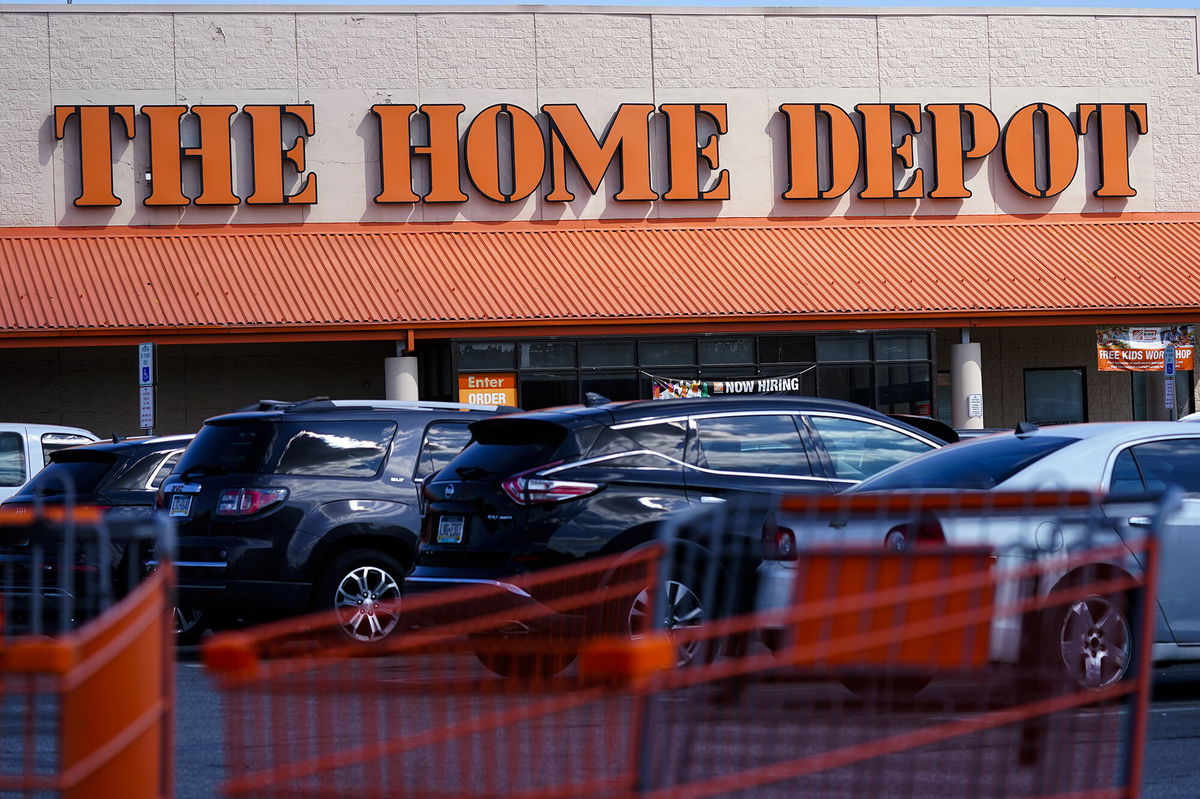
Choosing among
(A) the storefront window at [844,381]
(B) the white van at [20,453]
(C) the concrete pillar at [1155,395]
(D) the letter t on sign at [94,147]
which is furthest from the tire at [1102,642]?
(C) the concrete pillar at [1155,395]

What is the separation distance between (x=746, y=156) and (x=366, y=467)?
18.0 meters

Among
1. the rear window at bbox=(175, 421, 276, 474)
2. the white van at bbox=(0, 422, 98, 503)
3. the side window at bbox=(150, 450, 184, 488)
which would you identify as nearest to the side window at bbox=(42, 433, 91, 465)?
the white van at bbox=(0, 422, 98, 503)

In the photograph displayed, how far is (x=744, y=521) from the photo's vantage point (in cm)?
905

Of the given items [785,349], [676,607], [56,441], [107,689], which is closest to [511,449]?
[676,607]

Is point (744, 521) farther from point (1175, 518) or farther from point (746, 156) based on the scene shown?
point (746, 156)

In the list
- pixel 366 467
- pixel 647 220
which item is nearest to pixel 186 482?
pixel 366 467

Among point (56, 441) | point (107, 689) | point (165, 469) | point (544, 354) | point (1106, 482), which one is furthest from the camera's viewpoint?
point (544, 354)

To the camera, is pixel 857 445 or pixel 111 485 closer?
pixel 857 445

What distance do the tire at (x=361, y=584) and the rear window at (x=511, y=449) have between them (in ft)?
6.15

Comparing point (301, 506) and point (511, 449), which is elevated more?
point (511, 449)

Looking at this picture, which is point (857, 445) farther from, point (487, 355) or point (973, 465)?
point (487, 355)

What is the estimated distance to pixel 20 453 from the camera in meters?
15.0

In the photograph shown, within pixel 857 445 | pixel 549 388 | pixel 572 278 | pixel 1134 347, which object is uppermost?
pixel 572 278

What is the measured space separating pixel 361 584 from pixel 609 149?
57.3ft
